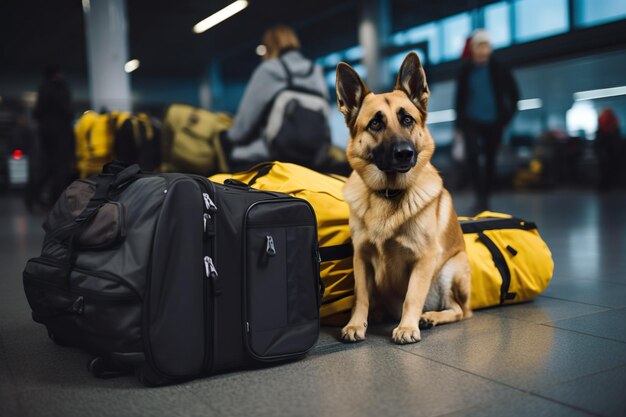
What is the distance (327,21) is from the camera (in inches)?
559

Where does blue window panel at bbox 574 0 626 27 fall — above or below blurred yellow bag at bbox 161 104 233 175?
above

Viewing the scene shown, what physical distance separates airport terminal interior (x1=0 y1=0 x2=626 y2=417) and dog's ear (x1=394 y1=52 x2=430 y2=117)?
2.6 inches

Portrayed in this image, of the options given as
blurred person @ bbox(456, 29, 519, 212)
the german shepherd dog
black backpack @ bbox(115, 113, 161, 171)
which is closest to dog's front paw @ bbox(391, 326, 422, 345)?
the german shepherd dog

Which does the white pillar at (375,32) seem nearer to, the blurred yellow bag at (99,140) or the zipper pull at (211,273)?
the blurred yellow bag at (99,140)

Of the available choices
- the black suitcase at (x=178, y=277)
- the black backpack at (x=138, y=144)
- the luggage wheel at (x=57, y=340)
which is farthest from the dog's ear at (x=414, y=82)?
the black backpack at (x=138, y=144)

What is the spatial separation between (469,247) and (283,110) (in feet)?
7.67

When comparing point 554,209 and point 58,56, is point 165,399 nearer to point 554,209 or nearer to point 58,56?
point 554,209

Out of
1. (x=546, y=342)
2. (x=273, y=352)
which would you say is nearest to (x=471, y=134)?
(x=546, y=342)

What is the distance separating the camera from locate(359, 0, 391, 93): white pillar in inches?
538

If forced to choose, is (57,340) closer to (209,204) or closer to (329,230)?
(209,204)

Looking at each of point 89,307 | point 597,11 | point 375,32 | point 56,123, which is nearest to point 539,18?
point 597,11

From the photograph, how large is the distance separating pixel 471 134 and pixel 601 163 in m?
7.46

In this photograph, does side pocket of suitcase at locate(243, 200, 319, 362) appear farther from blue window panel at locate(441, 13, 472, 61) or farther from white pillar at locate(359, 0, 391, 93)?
white pillar at locate(359, 0, 391, 93)

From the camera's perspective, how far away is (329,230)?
2574 mm
